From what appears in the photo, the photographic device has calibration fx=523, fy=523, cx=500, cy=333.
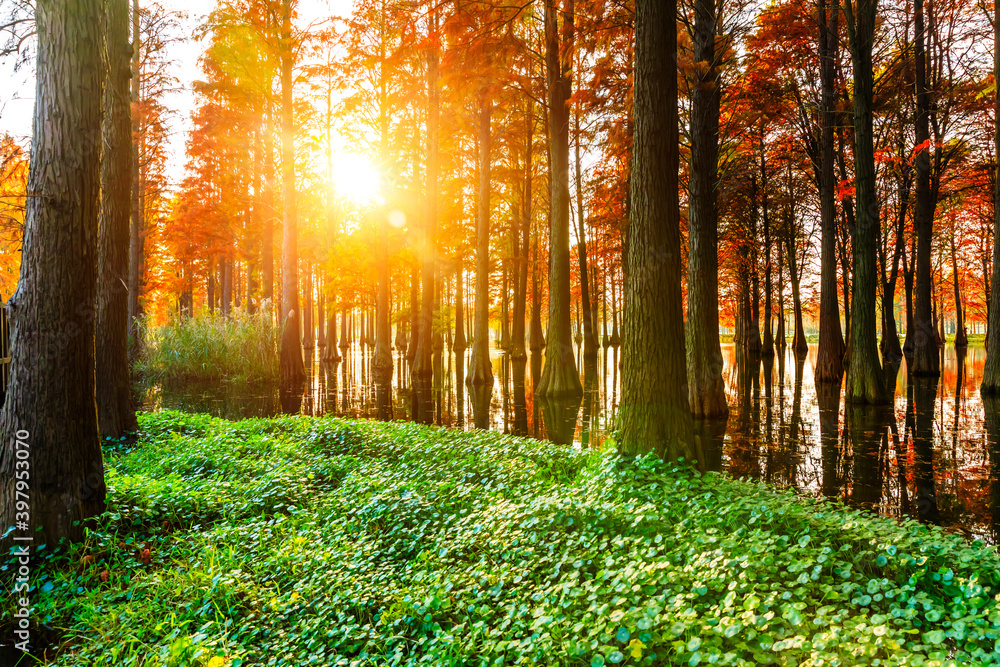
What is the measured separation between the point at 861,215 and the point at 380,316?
17112 millimetres

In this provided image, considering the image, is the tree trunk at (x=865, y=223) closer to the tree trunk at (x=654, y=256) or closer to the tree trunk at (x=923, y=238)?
the tree trunk at (x=923, y=238)

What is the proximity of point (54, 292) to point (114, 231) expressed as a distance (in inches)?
165

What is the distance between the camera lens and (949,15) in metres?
15.3

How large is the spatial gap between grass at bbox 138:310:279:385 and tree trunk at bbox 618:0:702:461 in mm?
14248

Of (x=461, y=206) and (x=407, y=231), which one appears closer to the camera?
(x=407, y=231)

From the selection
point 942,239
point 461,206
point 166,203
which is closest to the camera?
point 461,206

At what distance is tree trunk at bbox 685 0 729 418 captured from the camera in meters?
10.1

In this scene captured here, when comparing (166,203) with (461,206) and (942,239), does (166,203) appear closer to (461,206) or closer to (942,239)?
(461,206)

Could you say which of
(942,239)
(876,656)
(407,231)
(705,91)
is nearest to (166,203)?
(407,231)

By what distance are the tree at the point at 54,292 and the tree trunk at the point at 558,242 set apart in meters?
9.94

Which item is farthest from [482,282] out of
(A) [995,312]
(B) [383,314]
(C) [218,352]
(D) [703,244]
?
(A) [995,312]

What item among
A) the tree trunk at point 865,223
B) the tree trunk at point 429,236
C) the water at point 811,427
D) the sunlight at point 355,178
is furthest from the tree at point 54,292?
the sunlight at point 355,178

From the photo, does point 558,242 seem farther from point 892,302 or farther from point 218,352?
point 892,302

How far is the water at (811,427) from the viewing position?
5719 mm
